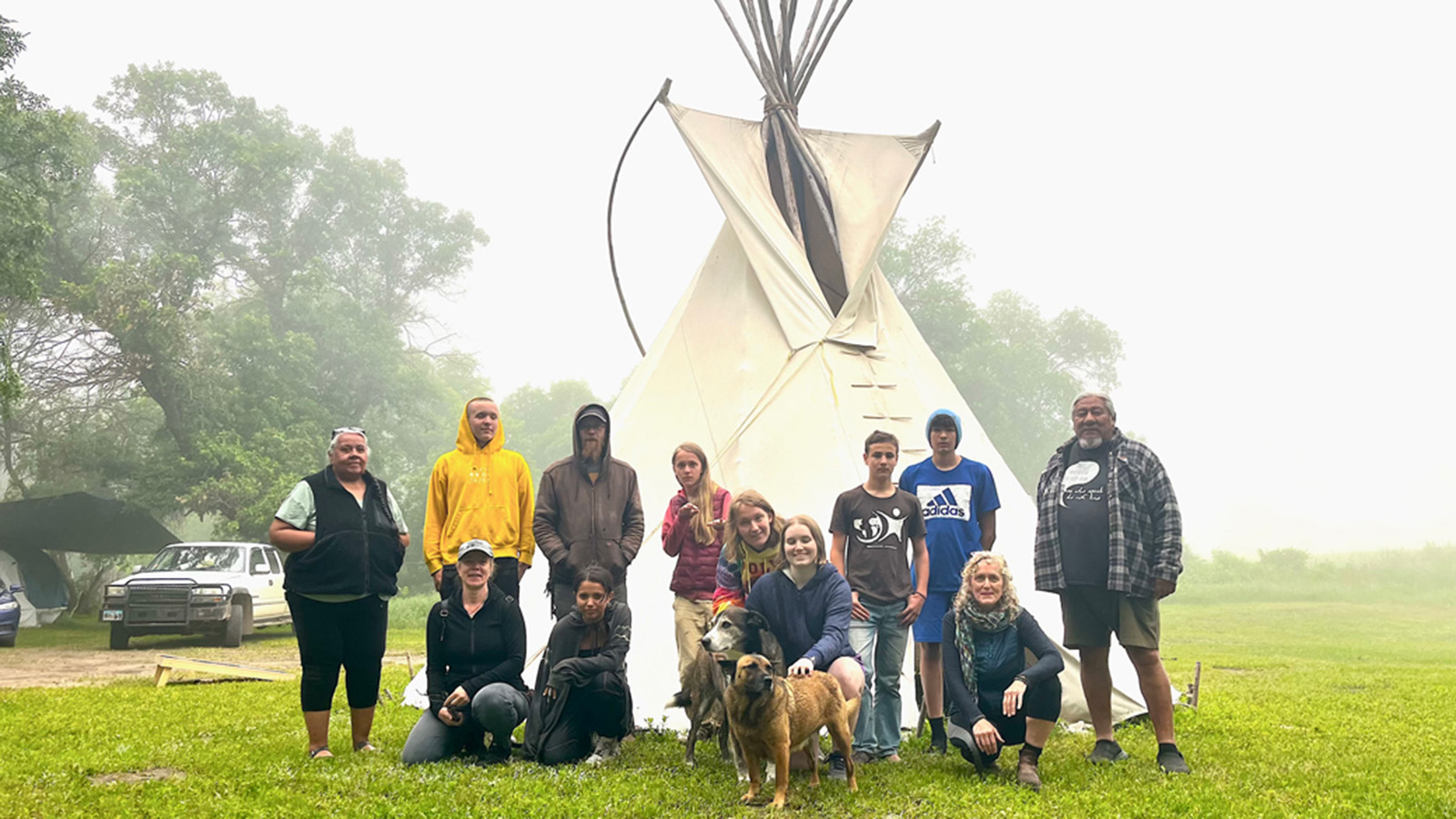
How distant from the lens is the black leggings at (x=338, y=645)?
3951 millimetres

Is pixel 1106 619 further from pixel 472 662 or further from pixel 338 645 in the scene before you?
pixel 338 645

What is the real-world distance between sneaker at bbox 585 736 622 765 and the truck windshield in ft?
33.0

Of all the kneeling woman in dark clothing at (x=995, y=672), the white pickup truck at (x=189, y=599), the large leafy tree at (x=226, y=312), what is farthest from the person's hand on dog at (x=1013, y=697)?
the large leafy tree at (x=226, y=312)

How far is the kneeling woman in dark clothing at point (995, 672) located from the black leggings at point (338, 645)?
7.68 ft

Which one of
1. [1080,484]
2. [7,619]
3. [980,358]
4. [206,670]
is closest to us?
[1080,484]

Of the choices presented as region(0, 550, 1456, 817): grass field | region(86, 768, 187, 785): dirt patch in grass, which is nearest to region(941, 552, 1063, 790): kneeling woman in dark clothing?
region(0, 550, 1456, 817): grass field

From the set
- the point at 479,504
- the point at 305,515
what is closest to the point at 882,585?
the point at 479,504

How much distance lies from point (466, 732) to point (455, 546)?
0.84m

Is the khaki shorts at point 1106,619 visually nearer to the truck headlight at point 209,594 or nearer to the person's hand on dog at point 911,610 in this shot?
the person's hand on dog at point 911,610

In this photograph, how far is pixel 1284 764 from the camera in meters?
4.02

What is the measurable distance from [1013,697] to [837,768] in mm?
742

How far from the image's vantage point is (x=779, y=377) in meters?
5.96

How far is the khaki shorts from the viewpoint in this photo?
3.84 m

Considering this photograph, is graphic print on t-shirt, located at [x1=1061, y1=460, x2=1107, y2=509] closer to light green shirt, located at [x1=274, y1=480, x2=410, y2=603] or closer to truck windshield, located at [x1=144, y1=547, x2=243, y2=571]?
light green shirt, located at [x1=274, y1=480, x2=410, y2=603]
